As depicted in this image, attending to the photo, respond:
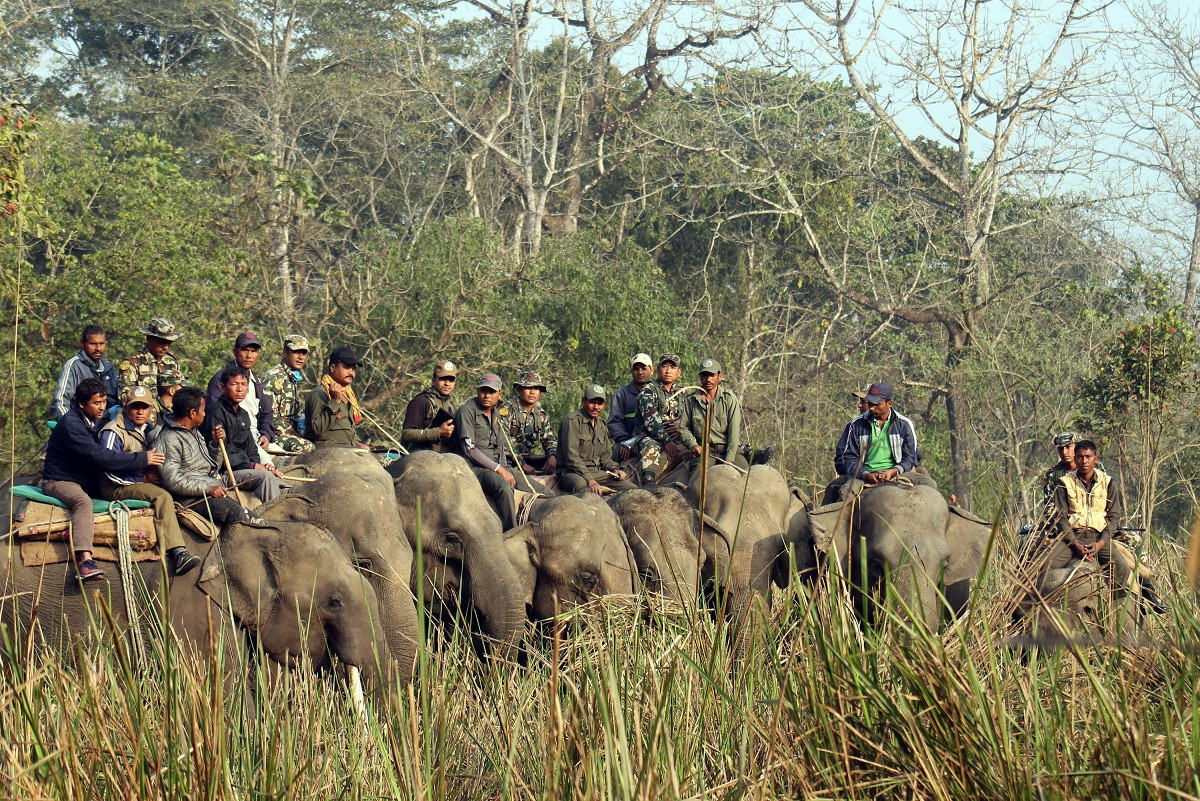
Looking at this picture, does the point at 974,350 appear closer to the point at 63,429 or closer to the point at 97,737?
the point at 63,429

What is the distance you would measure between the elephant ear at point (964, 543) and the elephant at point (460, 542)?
2.68 metres

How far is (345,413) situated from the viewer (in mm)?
10273

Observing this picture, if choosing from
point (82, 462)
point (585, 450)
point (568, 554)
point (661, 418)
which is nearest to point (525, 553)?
point (568, 554)

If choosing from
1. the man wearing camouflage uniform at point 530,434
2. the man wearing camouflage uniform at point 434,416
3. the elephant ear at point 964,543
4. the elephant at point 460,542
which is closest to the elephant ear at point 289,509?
the elephant at point 460,542

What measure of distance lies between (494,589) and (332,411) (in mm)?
1936

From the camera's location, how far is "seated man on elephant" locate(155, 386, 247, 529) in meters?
7.82

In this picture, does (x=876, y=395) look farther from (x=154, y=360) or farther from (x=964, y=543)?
(x=154, y=360)

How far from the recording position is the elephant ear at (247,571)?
7.88 m

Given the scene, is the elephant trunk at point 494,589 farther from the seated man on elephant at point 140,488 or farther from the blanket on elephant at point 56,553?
the blanket on elephant at point 56,553

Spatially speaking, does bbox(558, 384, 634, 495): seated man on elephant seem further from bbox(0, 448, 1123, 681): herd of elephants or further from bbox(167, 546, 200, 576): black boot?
bbox(167, 546, 200, 576): black boot

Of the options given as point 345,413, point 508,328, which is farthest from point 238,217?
point 345,413

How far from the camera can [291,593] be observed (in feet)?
26.3

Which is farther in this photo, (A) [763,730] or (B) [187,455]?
(B) [187,455]

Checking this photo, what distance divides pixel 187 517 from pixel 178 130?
20.2m
